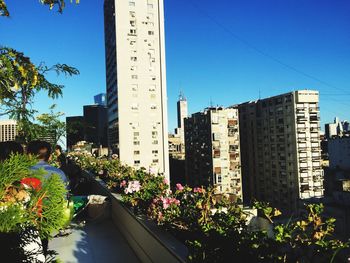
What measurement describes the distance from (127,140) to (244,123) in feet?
Answer: 112

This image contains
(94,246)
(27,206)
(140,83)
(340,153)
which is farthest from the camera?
(340,153)

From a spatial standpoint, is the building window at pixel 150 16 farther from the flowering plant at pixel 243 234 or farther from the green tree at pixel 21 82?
the flowering plant at pixel 243 234

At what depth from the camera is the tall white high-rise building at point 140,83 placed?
155 ft

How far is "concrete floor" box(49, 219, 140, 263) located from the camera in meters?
3.84

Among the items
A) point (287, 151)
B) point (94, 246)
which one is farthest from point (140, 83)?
point (94, 246)

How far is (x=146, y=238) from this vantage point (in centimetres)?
348

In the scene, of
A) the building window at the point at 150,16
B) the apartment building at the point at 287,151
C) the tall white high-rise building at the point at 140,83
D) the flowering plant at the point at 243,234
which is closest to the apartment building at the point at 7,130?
the flowering plant at the point at 243,234

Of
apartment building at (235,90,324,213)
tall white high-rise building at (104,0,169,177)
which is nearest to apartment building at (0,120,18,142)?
tall white high-rise building at (104,0,169,177)

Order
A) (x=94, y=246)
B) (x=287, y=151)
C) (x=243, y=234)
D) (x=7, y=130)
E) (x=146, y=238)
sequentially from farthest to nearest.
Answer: (x=287, y=151)
(x=7, y=130)
(x=94, y=246)
(x=146, y=238)
(x=243, y=234)

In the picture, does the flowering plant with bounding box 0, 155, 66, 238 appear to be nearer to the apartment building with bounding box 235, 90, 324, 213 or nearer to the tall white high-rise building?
the tall white high-rise building

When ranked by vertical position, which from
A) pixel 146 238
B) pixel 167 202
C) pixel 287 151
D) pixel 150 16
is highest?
pixel 150 16

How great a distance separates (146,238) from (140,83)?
4574 centimetres

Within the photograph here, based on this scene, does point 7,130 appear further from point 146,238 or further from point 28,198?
point 28,198

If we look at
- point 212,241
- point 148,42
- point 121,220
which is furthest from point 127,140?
point 212,241
